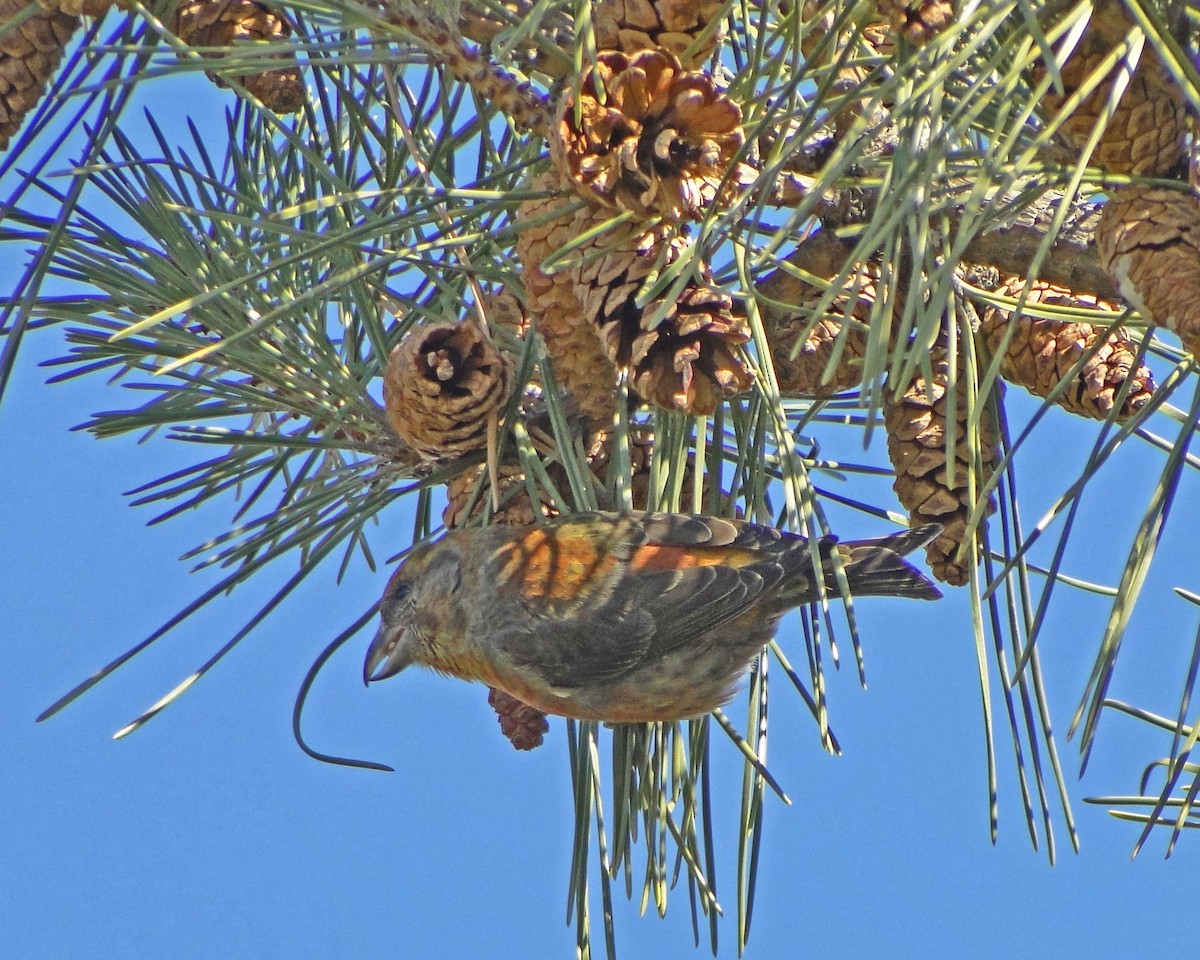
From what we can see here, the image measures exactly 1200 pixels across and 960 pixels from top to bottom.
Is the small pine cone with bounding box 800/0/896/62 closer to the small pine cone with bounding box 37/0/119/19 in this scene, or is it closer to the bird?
the bird

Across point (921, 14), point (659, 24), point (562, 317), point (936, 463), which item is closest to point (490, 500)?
point (562, 317)

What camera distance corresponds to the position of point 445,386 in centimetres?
156

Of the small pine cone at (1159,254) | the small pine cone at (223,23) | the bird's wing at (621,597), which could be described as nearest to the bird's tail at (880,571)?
the bird's wing at (621,597)

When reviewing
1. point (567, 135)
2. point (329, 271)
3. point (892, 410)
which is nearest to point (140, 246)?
point (329, 271)

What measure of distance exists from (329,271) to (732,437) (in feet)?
1.94

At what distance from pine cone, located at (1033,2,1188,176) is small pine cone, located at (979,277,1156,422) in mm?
383

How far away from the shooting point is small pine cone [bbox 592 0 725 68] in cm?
129

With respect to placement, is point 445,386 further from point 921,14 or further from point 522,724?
point 921,14

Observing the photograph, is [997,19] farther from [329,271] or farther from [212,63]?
[329,271]

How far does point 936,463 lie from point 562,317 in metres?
0.45

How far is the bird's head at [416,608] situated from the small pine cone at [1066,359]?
0.77m

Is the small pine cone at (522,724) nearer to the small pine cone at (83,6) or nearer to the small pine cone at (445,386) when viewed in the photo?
the small pine cone at (445,386)

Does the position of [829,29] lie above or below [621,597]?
above

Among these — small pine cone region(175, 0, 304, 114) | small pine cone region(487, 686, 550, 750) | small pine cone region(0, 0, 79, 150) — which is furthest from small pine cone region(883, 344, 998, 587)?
small pine cone region(0, 0, 79, 150)
